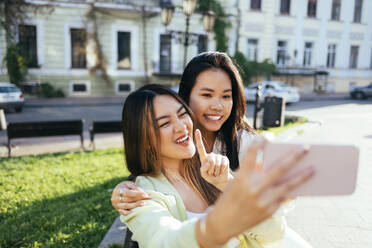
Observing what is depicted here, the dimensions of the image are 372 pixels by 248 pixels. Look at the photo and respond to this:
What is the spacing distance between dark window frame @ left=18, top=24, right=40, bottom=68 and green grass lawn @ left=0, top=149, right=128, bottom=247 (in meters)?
14.3

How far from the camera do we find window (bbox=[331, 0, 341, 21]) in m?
27.4

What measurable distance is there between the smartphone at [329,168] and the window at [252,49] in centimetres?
2497

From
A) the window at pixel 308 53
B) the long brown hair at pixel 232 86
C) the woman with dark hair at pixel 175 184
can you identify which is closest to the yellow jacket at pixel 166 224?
the woman with dark hair at pixel 175 184

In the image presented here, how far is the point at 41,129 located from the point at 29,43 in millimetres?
14247

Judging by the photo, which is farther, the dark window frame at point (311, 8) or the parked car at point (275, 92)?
the dark window frame at point (311, 8)

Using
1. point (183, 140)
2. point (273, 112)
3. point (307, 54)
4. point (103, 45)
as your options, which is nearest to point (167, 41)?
point (103, 45)

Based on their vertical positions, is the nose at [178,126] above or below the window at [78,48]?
below

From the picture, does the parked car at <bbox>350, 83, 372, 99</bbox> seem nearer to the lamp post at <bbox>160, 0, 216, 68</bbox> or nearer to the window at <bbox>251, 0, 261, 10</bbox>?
the window at <bbox>251, 0, 261, 10</bbox>

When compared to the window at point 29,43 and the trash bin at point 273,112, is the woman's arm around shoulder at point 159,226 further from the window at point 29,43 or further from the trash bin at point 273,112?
the window at point 29,43

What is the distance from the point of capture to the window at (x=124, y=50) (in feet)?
70.6

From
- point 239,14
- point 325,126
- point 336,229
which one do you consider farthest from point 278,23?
point 336,229

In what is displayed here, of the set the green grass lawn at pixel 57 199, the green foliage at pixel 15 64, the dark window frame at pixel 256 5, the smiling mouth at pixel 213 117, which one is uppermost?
the dark window frame at pixel 256 5

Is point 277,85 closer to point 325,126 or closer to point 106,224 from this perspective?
point 325,126

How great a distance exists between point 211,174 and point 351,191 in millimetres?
730
